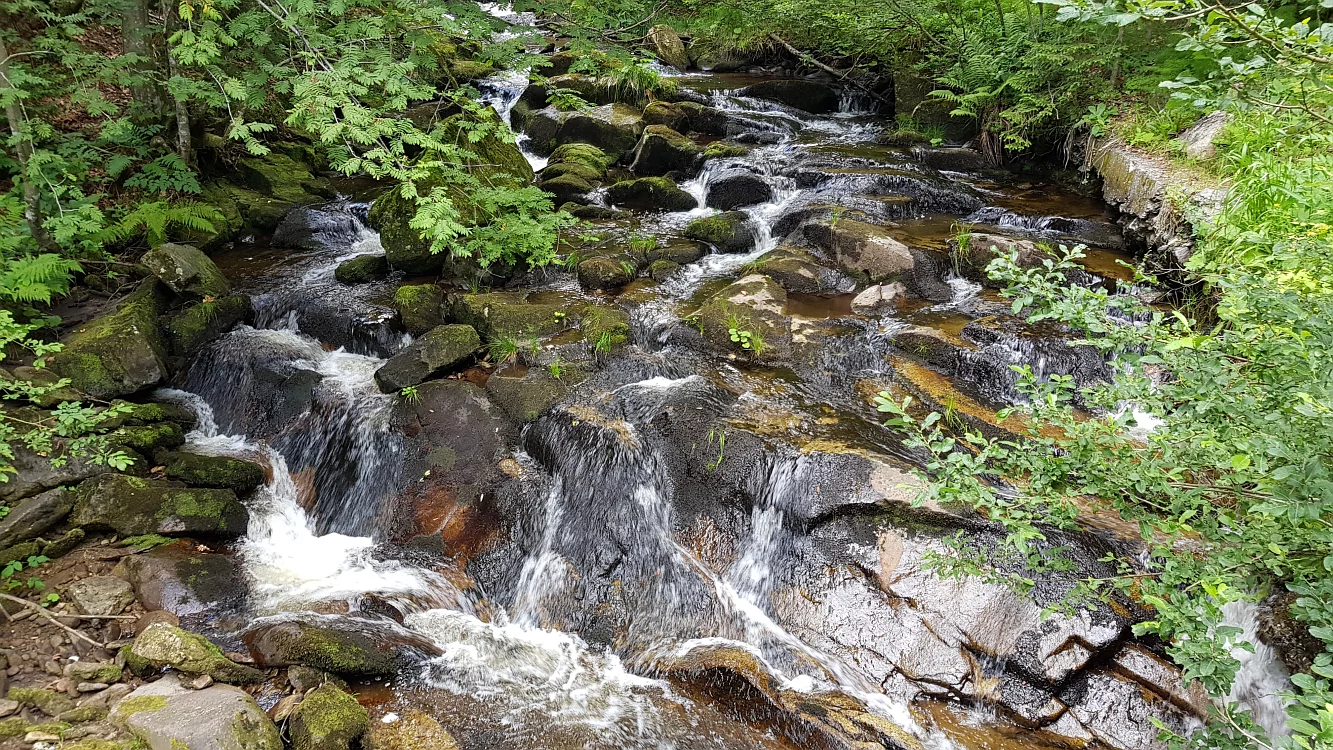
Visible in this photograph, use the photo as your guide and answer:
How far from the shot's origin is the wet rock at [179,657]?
4.05 metres

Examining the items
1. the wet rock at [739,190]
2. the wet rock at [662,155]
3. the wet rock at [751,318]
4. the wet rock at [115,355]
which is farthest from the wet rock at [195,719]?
the wet rock at [662,155]

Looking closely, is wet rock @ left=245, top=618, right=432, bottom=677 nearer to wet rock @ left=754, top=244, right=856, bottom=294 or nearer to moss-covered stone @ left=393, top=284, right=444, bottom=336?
moss-covered stone @ left=393, top=284, right=444, bottom=336

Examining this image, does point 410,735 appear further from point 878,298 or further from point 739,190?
point 739,190

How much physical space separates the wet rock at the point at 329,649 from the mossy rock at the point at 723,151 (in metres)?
10.2

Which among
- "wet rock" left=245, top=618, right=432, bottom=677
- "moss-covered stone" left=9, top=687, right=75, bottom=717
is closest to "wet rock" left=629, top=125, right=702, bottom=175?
"wet rock" left=245, top=618, right=432, bottom=677

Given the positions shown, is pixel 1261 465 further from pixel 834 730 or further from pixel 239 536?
pixel 239 536

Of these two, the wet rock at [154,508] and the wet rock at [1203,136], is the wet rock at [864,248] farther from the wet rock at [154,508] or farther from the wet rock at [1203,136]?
the wet rock at [154,508]

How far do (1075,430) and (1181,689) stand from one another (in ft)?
7.63

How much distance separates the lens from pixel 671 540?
558cm

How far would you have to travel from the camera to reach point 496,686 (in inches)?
185

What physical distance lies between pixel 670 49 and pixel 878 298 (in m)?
14.9

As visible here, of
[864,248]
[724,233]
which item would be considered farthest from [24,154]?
[864,248]

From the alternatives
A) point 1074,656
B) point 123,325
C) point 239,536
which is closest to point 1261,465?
point 1074,656

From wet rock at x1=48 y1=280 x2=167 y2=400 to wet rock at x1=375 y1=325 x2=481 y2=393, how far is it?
2.45m
